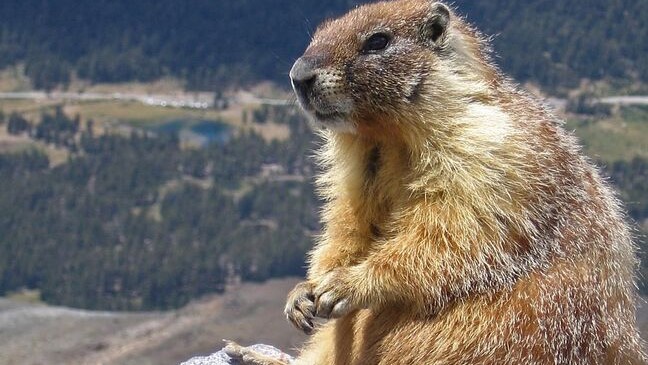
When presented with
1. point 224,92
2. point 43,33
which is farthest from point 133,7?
point 224,92

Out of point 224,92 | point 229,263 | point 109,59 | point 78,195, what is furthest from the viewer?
point 109,59

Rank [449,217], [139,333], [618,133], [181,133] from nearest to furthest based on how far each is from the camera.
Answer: [449,217]
[139,333]
[618,133]
[181,133]

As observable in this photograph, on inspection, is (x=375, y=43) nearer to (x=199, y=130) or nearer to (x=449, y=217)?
(x=449, y=217)

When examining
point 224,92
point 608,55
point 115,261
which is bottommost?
point 115,261

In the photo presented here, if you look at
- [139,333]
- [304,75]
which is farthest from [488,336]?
[139,333]

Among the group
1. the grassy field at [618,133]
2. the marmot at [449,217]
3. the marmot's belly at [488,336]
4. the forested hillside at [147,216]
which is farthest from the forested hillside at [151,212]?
the marmot's belly at [488,336]

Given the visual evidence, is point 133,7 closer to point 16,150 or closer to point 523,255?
point 16,150

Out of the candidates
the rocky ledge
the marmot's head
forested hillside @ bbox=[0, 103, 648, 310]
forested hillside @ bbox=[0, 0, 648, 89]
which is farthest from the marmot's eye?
forested hillside @ bbox=[0, 0, 648, 89]

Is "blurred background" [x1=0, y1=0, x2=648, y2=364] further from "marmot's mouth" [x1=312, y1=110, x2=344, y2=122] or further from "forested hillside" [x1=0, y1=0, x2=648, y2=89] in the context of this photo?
"marmot's mouth" [x1=312, y1=110, x2=344, y2=122]

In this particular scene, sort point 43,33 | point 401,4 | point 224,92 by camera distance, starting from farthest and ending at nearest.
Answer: point 43,33
point 224,92
point 401,4
